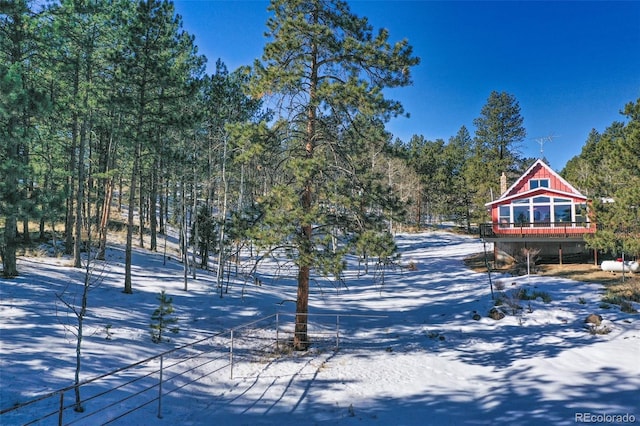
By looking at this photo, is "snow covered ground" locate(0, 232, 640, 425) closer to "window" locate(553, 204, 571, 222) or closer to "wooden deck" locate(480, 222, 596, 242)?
"wooden deck" locate(480, 222, 596, 242)

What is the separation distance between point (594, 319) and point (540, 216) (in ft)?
46.6

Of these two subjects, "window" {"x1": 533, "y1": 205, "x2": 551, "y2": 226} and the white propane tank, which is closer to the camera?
the white propane tank

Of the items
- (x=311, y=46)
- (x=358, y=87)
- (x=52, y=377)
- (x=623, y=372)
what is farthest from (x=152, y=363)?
(x=623, y=372)

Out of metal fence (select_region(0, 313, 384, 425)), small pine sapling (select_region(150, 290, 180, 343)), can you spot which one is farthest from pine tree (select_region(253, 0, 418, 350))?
small pine sapling (select_region(150, 290, 180, 343))

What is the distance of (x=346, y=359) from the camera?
1034 cm

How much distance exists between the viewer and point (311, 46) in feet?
35.2

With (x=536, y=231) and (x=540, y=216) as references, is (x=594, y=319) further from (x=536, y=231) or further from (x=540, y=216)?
(x=540, y=216)

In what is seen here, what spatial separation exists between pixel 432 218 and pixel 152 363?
65438 millimetres

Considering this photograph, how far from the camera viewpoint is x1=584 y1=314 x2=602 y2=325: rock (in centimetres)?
1221

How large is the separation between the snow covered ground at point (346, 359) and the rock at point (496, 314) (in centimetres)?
34

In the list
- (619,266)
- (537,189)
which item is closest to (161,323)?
(619,266)

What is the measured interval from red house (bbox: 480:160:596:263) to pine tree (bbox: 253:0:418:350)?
16384 mm

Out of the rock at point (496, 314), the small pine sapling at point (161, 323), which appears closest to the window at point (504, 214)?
the rock at point (496, 314)

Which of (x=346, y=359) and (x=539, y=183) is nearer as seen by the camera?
(x=346, y=359)
